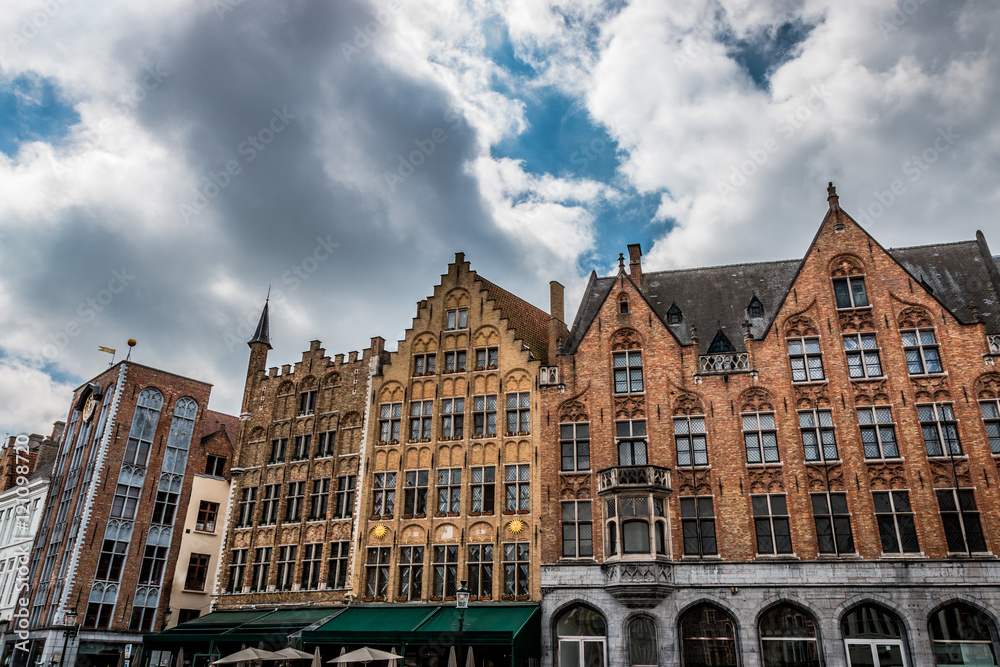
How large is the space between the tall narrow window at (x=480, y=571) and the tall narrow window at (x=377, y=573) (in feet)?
12.5

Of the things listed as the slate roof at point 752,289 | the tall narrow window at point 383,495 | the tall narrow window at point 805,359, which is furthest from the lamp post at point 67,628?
the tall narrow window at point 805,359

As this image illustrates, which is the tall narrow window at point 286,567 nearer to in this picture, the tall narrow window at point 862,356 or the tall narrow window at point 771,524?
the tall narrow window at point 771,524

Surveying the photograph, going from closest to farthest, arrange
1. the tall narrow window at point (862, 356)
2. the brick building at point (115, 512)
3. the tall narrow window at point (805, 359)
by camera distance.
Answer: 1. the tall narrow window at point (862, 356)
2. the tall narrow window at point (805, 359)
3. the brick building at point (115, 512)

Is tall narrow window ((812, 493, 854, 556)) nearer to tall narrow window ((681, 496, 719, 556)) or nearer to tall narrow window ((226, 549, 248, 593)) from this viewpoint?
tall narrow window ((681, 496, 719, 556))

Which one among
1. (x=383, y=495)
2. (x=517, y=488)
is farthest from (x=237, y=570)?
(x=517, y=488)

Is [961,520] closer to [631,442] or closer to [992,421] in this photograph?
[992,421]

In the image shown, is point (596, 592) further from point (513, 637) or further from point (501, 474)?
point (501, 474)

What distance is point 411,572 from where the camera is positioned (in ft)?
98.8

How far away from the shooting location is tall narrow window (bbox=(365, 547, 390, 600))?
30.4 meters

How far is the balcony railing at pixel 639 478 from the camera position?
88.3ft

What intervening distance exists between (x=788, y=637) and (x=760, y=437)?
22.5ft

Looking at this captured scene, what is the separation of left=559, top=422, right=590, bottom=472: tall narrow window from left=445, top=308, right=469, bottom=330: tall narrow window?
6.97m

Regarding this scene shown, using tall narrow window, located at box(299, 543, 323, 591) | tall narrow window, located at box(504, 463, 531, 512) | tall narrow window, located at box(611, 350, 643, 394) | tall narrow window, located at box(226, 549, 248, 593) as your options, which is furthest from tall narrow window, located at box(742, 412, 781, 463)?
tall narrow window, located at box(226, 549, 248, 593)

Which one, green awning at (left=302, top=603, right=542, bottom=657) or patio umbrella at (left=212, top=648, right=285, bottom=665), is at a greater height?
green awning at (left=302, top=603, right=542, bottom=657)
